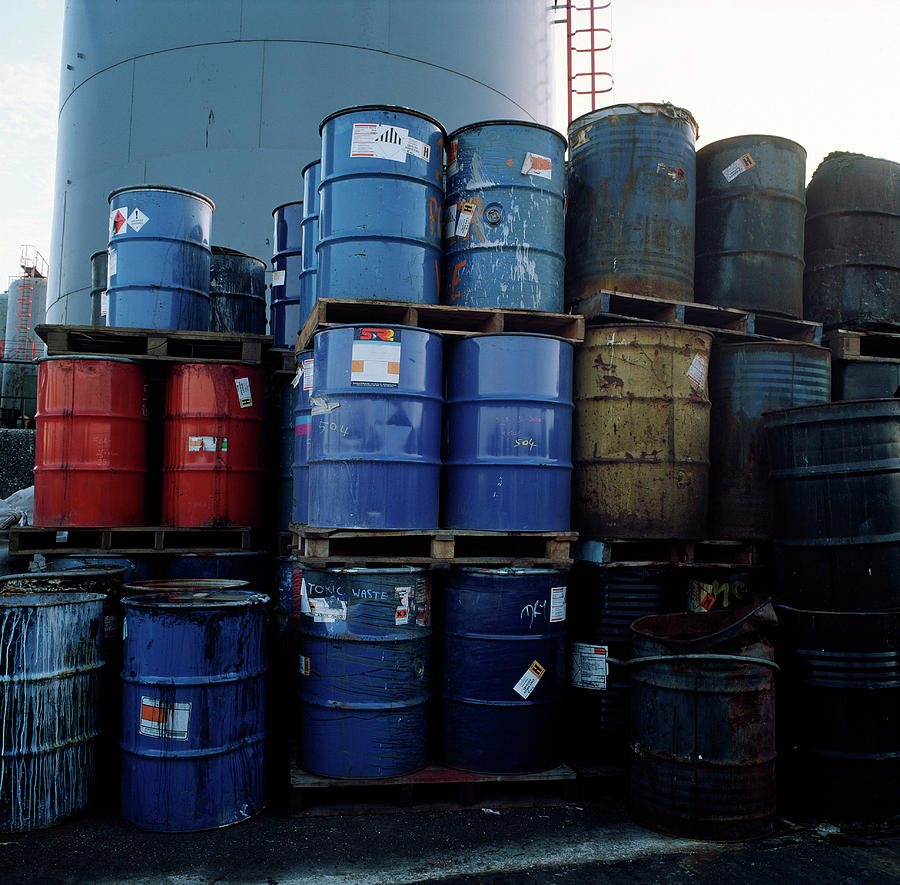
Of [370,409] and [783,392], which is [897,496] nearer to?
[783,392]

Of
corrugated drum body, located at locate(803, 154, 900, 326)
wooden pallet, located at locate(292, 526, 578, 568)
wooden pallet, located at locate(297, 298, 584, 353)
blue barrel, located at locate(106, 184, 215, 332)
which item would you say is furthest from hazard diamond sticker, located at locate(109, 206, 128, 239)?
corrugated drum body, located at locate(803, 154, 900, 326)

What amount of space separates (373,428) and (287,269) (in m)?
2.67

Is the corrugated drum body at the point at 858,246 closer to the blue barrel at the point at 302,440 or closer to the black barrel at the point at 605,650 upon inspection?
the black barrel at the point at 605,650

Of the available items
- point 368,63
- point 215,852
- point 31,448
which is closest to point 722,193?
point 215,852

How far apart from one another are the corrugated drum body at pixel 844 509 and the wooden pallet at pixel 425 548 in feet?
3.74

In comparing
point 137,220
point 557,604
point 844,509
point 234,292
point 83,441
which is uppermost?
point 137,220

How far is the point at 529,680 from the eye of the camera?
3.79m

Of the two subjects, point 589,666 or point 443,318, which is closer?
point 589,666

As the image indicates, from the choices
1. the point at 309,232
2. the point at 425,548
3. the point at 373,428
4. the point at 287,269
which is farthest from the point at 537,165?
the point at 287,269

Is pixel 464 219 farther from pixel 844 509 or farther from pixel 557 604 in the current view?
pixel 844 509

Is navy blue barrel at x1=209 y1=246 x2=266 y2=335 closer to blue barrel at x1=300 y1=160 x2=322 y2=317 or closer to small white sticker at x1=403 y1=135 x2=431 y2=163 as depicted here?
blue barrel at x1=300 y1=160 x2=322 y2=317

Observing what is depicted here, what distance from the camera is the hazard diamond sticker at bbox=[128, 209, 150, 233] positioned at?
5258 millimetres

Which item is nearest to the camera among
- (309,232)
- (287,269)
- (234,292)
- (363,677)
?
(363,677)

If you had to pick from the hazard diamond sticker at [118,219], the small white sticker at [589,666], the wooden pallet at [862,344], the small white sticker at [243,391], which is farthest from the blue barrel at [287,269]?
the wooden pallet at [862,344]
